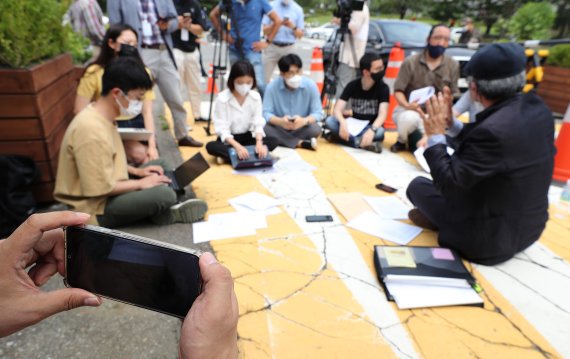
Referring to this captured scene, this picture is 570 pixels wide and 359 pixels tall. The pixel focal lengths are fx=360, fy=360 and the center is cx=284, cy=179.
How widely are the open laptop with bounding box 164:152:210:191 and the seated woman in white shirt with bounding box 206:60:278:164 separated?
75cm

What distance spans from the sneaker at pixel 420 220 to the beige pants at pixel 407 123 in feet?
6.03

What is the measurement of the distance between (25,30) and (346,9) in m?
3.67

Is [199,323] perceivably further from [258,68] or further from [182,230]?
[258,68]

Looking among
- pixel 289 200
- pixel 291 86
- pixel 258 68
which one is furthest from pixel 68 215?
pixel 258 68

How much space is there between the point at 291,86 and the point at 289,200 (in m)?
1.76

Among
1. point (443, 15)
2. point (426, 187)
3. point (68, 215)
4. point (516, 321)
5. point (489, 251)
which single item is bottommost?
point (516, 321)

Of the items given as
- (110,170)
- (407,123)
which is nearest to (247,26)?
(407,123)

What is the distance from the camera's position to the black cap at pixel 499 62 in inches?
75.5

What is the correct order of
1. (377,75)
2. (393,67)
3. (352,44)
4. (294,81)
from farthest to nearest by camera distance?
(393,67) → (352,44) → (377,75) → (294,81)

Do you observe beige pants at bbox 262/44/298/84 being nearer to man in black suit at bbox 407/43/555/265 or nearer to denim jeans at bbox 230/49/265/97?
denim jeans at bbox 230/49/265/97

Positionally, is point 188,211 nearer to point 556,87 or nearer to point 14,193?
point 14,193

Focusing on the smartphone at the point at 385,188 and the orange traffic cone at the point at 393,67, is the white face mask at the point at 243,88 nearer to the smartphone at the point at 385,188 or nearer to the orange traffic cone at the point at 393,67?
the smartphone at the point at 385,188

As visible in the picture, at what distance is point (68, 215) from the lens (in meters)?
0.94

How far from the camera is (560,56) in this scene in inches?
239
